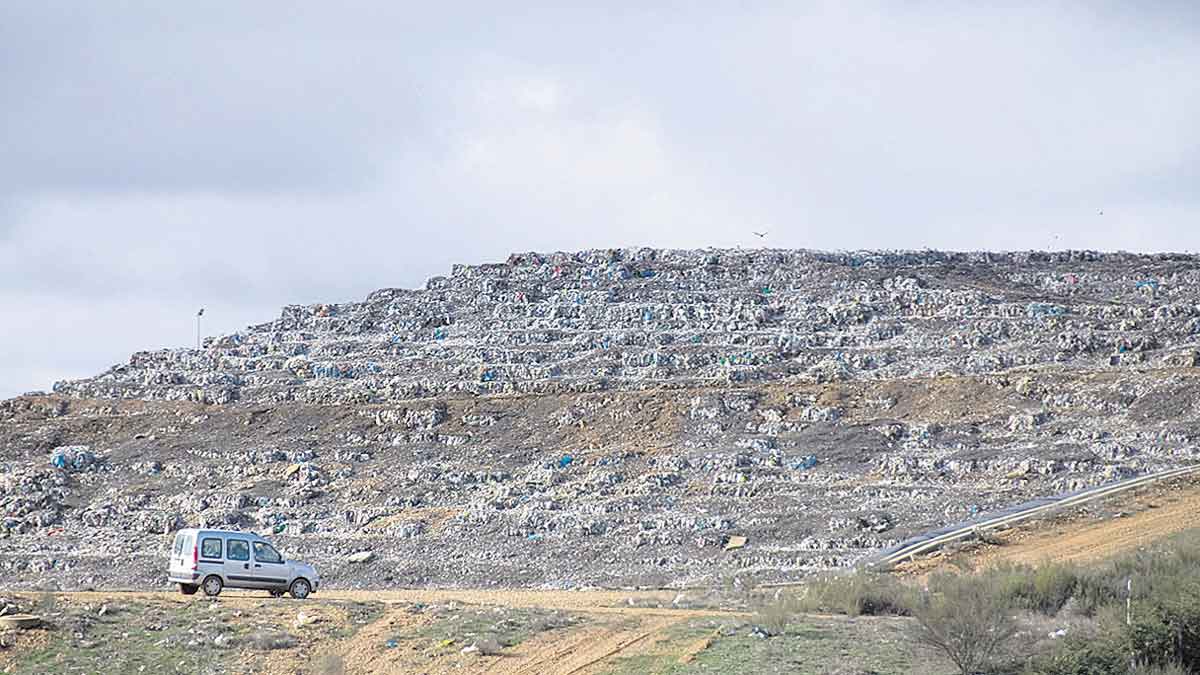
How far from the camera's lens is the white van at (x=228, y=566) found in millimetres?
30797

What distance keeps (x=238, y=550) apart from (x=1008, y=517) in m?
18.1

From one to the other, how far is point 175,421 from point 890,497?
1056 inches

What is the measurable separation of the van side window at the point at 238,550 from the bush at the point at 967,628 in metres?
13.9

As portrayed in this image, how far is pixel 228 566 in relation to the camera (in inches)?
1220

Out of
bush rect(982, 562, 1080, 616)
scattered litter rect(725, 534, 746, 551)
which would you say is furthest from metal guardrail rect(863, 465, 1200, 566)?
bush rect(982, 562, 1080, 616)

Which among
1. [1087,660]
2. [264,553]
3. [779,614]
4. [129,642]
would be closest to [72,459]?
[264,553]

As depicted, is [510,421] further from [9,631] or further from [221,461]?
[9,631]

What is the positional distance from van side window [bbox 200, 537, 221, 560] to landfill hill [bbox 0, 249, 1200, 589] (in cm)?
987

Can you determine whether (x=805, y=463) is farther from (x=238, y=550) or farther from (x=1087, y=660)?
(x=1087, y=660)

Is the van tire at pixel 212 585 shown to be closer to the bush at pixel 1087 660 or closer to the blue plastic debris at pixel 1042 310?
the bush at pixel 1087 660

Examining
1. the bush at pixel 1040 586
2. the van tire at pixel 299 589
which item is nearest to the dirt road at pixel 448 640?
the van tire at pixel 299 589

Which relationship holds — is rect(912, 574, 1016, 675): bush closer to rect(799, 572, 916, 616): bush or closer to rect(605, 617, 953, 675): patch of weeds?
rect(605, 617, 953, 675): patch of weeds

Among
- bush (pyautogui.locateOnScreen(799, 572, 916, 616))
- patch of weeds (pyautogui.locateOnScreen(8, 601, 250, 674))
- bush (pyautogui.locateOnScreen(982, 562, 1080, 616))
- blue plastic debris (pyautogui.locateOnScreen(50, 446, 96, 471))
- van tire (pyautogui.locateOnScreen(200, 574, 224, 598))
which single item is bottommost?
blue plastic debris (pyautogui.locateOnScreen(50, 446, 96, 471))

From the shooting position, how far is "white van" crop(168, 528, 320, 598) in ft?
101
